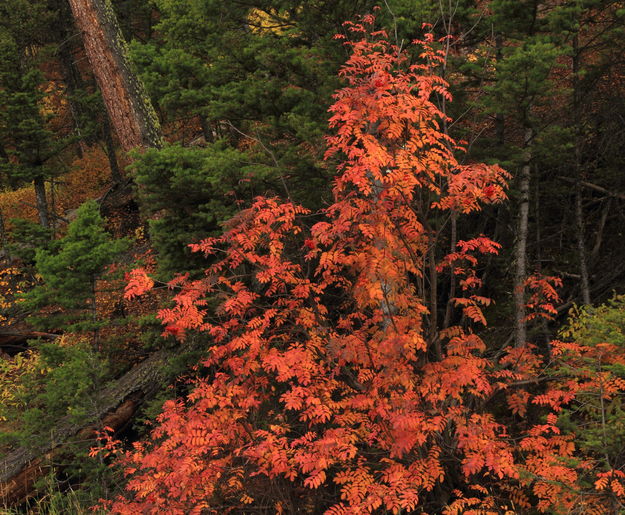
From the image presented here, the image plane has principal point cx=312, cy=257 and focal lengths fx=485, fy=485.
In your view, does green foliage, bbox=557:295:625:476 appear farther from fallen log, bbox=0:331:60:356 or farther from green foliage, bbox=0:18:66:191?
green foliage, bbox=0:18:66:191

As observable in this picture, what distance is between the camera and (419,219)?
6.36 m

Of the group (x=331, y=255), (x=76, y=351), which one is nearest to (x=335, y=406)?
(x=331, y=255)

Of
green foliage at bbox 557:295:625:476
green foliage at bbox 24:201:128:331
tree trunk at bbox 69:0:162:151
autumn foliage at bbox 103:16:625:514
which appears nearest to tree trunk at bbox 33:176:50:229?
tree trunk at bbox 69:0:162:151

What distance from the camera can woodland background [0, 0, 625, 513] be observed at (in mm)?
5008

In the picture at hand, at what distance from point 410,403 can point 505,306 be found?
435 cm

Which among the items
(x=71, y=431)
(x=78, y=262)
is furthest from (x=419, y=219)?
(x=71, y=431)

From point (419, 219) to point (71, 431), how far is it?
22.2 ft

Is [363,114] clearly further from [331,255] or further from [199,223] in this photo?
[199,223]

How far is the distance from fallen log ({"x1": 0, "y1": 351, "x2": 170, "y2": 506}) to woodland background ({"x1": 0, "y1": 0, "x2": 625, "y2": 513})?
39mm

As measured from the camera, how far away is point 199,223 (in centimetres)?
818

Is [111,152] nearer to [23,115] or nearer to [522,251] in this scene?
[23,115]

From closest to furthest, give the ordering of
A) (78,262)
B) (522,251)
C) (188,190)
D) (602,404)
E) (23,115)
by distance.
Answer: (602,404) → (522,251) → (188,190) → (78,262) → (23,115)

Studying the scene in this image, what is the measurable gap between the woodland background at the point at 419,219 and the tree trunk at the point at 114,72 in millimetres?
42

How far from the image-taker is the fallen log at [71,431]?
25.6 feet
